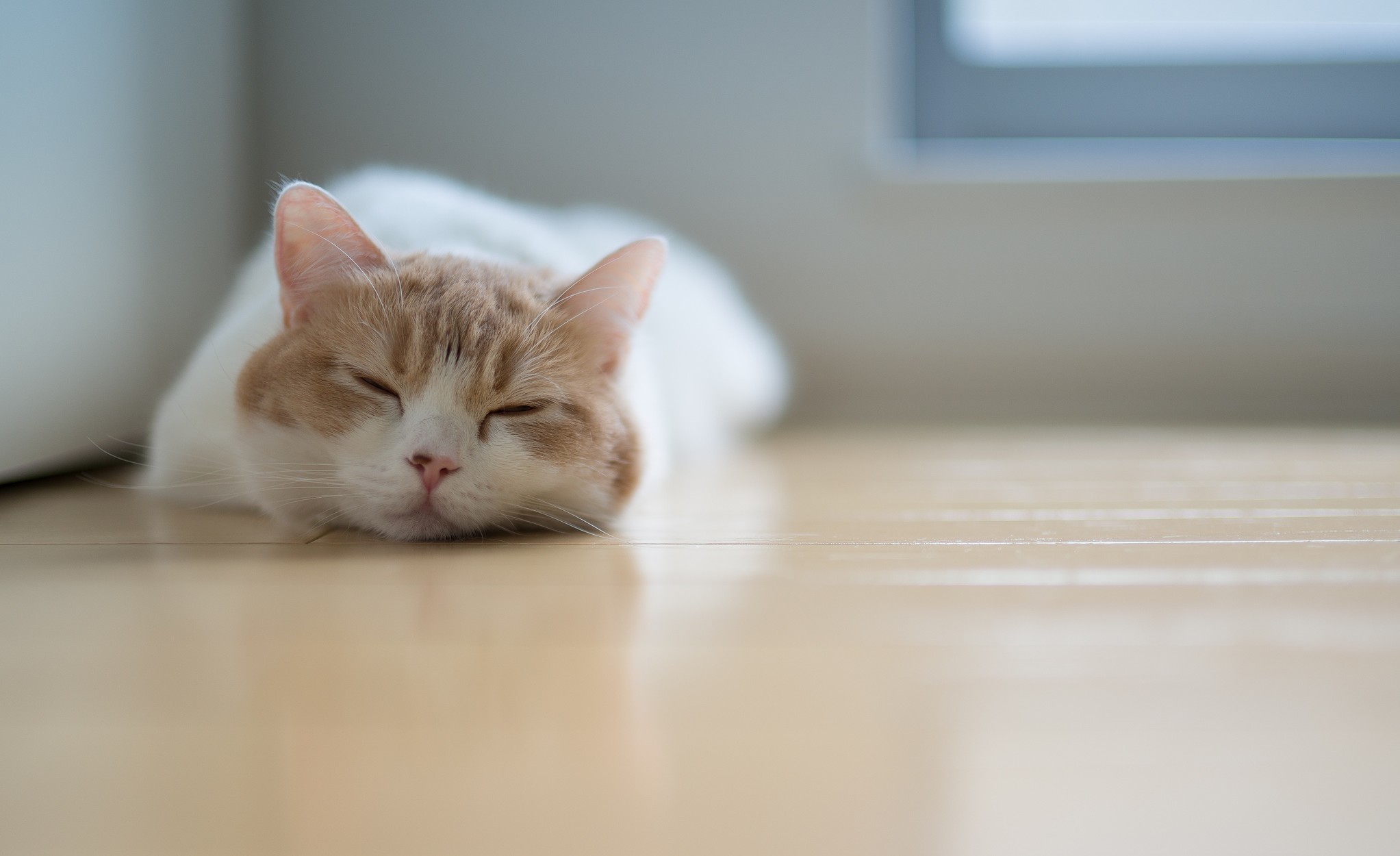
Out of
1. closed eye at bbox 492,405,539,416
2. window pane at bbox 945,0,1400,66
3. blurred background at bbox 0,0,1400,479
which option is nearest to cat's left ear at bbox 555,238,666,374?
closed eye at bbox 492,405,539,416

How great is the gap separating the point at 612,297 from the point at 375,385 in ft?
1.03

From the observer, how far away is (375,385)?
114 centimetres

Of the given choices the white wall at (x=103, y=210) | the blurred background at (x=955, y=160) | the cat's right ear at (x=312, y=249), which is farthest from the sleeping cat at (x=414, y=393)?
the blurred background at (x=955, y=160)

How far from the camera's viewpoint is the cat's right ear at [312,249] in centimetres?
114

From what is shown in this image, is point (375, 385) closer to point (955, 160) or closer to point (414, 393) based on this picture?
point (414, 393)

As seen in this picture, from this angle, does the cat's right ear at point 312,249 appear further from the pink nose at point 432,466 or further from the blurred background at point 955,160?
the blurred background at point 955,160

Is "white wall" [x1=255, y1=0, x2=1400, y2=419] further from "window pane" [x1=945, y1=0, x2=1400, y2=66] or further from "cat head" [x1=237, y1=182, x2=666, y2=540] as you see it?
"cat head" [x1=237, y1=182, x2=666, y2=540]

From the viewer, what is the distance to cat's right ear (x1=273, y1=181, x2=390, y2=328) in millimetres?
1141

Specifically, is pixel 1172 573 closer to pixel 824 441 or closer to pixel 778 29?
pixel 824 441

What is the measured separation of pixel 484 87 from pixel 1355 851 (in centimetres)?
247

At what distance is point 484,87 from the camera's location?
253 centimetres

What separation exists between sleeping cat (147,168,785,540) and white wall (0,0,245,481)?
10.0 inches

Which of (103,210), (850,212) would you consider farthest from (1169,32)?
(103,210)

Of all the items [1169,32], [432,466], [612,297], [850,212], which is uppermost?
[1169,32]
